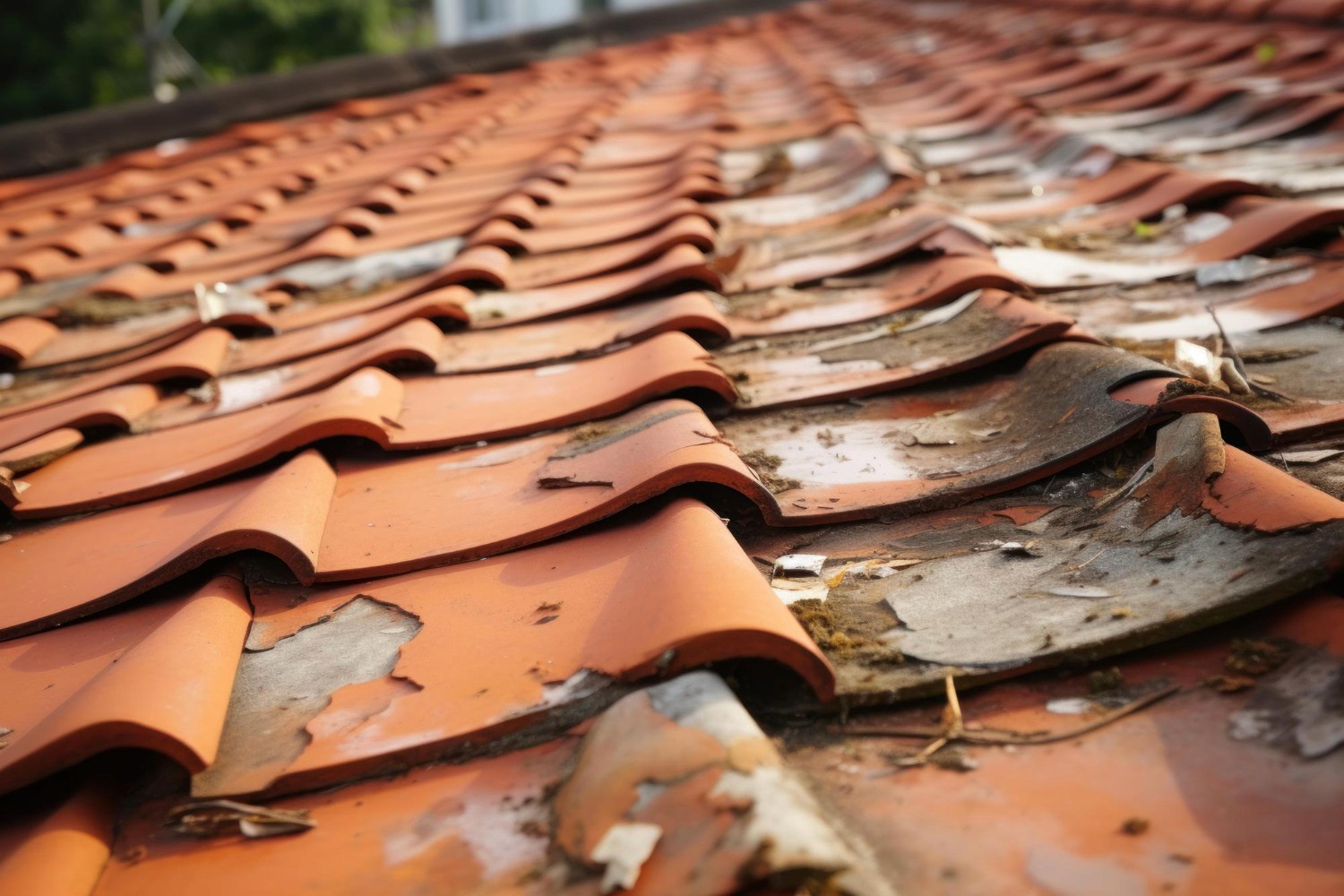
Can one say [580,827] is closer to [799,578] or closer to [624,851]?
[624,851]

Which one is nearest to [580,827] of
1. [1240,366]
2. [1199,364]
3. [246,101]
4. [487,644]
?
[487,644]

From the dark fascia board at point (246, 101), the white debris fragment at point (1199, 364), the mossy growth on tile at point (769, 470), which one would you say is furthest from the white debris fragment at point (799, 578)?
the dark fascia board at point (246, 101)

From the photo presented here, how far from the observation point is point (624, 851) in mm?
986

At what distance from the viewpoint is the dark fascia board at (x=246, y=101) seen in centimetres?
566

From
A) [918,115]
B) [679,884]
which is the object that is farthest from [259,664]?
[918,115]

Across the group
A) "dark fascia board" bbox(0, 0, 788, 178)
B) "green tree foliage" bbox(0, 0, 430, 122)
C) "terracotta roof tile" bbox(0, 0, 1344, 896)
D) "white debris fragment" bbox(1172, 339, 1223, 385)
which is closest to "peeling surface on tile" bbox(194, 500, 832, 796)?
"terracotta roof tile" bbox(0, 0, 1344, 896)

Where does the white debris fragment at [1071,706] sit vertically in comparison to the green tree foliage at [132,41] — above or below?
above

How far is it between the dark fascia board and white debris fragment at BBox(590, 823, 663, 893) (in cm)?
583

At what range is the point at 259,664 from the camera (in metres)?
1.44

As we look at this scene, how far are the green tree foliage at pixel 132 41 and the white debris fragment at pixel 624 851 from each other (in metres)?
26.3

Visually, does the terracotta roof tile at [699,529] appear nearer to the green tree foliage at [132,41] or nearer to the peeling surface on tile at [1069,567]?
the peeling surface on tile at [1069,567]

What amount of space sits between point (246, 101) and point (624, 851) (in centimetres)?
612

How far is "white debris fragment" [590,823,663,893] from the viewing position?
3.15ft

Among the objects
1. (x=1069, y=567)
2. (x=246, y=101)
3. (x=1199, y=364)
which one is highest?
(x=1199, y=364)
